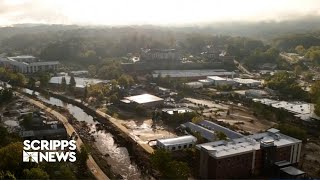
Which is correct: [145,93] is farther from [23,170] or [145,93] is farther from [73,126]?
[23,170]

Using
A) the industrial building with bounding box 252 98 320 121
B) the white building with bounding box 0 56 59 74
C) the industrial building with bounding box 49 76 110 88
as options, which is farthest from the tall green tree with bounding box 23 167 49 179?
the white building with bounding box 0 56 59 74

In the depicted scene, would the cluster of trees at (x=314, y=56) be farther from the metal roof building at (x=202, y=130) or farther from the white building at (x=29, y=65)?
the metal roof building at (x=202, y=130)

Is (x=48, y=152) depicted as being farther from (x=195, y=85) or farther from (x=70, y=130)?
(x=195, y=85)

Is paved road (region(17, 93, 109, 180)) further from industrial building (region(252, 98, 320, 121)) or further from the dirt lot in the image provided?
industrial building (region(252, 98, 320, 121))

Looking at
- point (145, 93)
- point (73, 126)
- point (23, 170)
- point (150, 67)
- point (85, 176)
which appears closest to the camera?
point (23, 170)

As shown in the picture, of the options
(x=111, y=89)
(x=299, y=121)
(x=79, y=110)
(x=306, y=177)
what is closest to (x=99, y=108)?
(x=79, y=110)

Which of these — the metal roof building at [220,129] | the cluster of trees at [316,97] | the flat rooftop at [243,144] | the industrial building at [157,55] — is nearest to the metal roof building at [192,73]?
the industrial building at [157,55]
